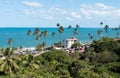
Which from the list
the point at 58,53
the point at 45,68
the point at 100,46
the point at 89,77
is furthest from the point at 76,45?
the point at 89,77

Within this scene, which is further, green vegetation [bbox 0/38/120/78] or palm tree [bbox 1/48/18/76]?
green vegetation [bbox 0/38/120/78]

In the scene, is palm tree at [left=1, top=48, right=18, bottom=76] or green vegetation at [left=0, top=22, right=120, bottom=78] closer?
palm tree at [left=1, top=48, right=18, bottom=76]

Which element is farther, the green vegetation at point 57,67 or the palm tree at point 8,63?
the green vegetation at point 57,67

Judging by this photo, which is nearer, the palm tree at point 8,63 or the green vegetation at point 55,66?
the palm tree at point 8,63

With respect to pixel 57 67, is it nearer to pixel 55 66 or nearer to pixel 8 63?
pixel 55 66

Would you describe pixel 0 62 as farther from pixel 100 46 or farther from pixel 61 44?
pixel 61 44

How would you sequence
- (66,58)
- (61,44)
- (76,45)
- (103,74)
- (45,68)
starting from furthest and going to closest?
(61,44), (76,45), (66,58), (45,68), (103,74)

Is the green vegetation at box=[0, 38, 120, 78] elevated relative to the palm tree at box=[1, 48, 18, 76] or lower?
lower

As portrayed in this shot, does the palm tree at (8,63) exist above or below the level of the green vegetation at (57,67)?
above

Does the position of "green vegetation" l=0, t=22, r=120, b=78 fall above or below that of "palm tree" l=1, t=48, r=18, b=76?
below

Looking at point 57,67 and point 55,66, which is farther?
point 55,66

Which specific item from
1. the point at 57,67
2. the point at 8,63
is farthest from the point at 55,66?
the point at 8,63
